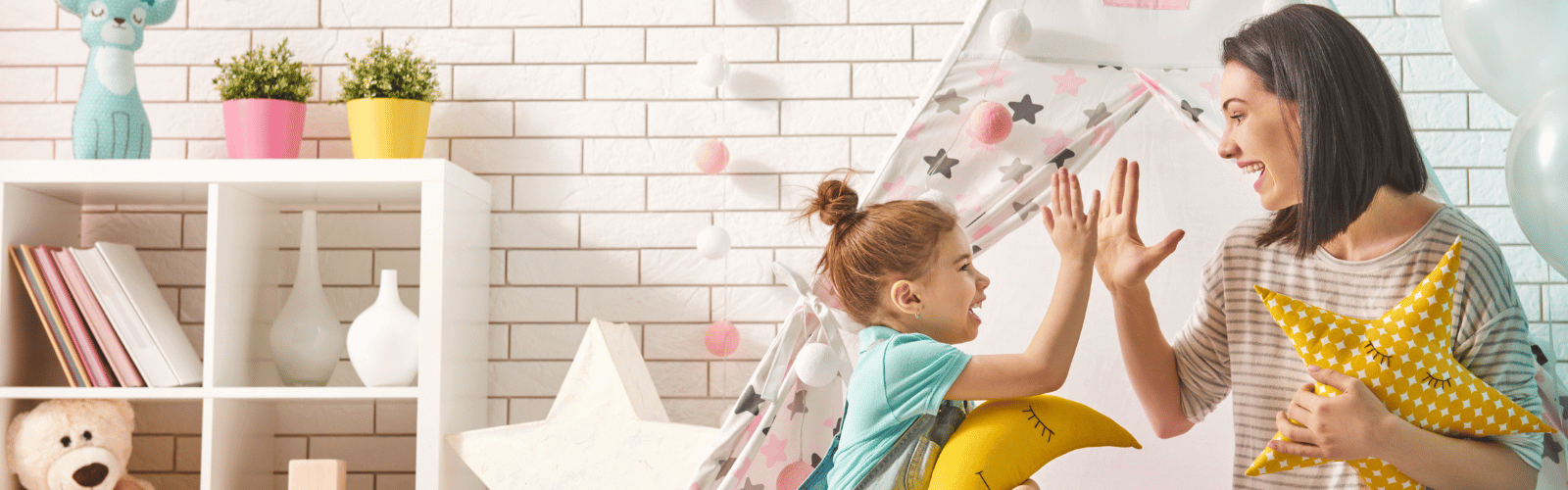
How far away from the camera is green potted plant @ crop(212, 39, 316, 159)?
1892 mm

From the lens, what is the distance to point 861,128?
2.09 meters

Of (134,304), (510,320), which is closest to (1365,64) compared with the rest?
(510,320)

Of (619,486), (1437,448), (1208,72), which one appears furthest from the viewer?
(619,486)

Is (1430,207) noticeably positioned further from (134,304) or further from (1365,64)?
(134,304)

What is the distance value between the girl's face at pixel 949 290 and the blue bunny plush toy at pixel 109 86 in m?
1.58

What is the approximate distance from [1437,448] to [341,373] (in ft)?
6.48

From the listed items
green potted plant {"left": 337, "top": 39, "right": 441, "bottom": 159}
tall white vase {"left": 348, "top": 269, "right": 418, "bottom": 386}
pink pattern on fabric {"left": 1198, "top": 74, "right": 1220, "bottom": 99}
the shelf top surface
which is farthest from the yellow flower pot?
pink pattern on fabric {"left": 1198, "top": 74, "right": 1220, "bottom": 99}

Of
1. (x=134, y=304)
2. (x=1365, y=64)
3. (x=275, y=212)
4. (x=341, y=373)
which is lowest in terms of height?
Result: (x=341, y=373)

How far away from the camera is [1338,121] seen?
1204 mm

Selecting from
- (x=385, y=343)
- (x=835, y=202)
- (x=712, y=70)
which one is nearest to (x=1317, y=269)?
(x=835, y=202)

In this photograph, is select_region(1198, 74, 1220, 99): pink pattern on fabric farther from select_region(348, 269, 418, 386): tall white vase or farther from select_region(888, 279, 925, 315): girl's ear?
select_region(348, 269, 418, 386): tall white vase

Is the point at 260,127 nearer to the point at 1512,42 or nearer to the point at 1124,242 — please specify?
the point at 1124,242

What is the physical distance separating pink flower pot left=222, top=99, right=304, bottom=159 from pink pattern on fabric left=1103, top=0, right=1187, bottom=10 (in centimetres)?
156

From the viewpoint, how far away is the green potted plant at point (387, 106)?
1892mm
